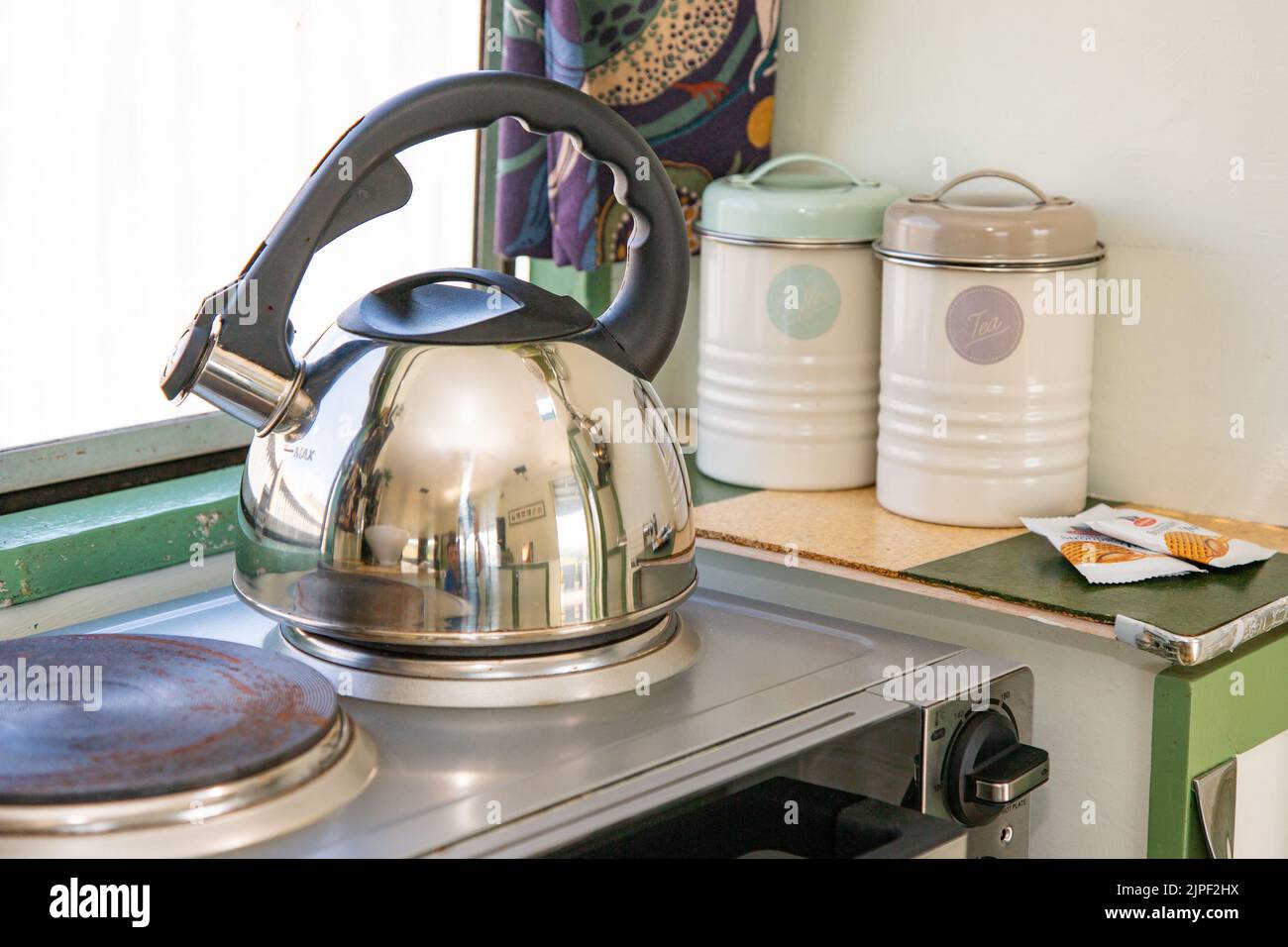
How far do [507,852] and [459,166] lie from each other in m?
0.97

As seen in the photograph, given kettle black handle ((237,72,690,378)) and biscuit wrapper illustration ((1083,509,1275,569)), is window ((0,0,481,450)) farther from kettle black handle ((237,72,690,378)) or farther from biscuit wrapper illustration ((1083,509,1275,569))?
biscuit wrapper illustration ((1083,509,1275,569))

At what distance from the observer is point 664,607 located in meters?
0.91

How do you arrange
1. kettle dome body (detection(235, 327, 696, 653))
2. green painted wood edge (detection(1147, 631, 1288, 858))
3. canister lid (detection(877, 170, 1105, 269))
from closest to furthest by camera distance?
kettle dome body (detection(235, 327, 696, 653)), green painted wood edge (detection(1147, 631, 1288, 858)), canister lid (detection(877, 170, 1105, 269))

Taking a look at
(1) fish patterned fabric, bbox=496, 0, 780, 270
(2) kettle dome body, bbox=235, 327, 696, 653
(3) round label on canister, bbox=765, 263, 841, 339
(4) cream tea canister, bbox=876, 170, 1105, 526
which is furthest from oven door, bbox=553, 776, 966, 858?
(1) fish patterned fabric, bbox=496, 0, 780, 270

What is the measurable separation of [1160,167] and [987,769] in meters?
0.55

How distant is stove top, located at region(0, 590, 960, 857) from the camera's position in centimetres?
69

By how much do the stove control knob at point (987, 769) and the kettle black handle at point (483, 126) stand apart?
11.7 inches

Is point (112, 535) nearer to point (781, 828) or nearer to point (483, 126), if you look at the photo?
point (483, 126)

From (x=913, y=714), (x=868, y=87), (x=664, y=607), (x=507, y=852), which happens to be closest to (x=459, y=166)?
(x=868, y=87)

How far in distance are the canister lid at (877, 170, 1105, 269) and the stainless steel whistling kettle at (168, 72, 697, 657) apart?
34 cm

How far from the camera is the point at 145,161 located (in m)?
1.22

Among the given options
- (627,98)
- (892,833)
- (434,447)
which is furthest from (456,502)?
(627,98)

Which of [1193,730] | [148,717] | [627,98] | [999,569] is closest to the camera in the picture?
[148,717]

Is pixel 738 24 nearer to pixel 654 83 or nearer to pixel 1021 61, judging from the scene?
pixel 654 83
